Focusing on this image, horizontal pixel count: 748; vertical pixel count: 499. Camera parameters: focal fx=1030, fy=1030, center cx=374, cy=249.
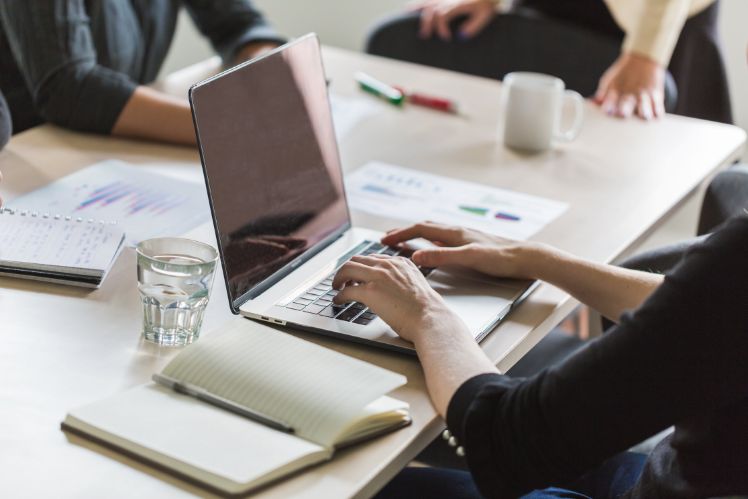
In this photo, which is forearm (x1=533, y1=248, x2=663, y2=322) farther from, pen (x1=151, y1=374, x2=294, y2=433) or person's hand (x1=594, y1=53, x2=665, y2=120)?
person's hand (x1=594, y1=53, x2=665, y2=120)

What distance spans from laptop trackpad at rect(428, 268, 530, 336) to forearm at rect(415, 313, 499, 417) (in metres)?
0.07

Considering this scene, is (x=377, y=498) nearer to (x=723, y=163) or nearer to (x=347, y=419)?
(x=347, y=419)

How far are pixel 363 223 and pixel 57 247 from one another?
0.46 m

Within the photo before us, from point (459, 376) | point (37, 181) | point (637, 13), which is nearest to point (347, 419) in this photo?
point (459, 376)

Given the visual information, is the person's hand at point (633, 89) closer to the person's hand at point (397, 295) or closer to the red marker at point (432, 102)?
the red marker at point (432, 102)

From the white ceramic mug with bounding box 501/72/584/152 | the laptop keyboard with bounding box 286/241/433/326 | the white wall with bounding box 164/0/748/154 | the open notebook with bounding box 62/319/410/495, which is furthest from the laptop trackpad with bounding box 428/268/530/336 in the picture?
the white wall with bounding box 164/0/748/154

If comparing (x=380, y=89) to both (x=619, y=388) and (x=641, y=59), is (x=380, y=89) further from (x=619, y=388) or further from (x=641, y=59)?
(x=619, y=388)

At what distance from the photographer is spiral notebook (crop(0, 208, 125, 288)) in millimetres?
1268

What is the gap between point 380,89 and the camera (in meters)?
2.12

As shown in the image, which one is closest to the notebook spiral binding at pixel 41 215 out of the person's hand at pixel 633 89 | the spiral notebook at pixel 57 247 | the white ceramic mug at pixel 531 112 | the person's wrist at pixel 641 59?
the spiral notebook at pixel 57 247

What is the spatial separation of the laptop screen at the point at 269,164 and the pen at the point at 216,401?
0.19 metres

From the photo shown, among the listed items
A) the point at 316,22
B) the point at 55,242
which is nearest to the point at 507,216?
the point at 55,242

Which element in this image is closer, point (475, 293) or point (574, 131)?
point (475, 293)

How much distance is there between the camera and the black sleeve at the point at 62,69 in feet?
5.96
